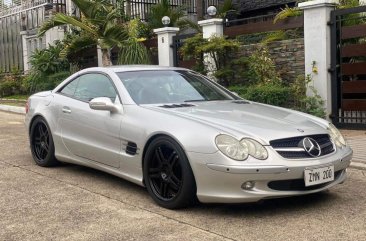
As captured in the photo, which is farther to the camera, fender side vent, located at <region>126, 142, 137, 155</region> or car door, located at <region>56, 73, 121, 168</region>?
car door, located at <region>56, 73, 121, 168</region>

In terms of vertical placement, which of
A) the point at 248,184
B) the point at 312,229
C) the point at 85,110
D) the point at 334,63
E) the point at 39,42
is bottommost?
the point at 312,229

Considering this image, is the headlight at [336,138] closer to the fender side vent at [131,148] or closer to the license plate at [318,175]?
the license plate at [318,175]

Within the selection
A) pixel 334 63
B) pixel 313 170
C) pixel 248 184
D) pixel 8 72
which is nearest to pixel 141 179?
pixel 248 184

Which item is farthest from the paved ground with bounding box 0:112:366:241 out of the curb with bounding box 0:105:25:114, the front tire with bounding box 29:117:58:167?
the curb with bounding box 0:105:25:114

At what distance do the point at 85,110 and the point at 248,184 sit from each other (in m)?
2.41

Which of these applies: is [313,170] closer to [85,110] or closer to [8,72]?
[85,110]

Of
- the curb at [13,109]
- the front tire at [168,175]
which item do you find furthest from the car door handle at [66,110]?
the curb at [13,109]

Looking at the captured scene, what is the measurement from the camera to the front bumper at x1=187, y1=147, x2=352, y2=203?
450cm

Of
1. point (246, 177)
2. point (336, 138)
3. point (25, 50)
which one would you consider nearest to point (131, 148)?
point (246, 177)

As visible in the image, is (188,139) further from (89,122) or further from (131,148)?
(89,122)

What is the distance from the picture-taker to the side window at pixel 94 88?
6.08 metres

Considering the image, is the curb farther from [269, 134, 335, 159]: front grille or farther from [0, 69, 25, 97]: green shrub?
[269, 134, 335, 159]: front grille

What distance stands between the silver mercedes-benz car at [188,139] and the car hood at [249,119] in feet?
0.03

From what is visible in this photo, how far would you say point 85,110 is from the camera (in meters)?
6.18
